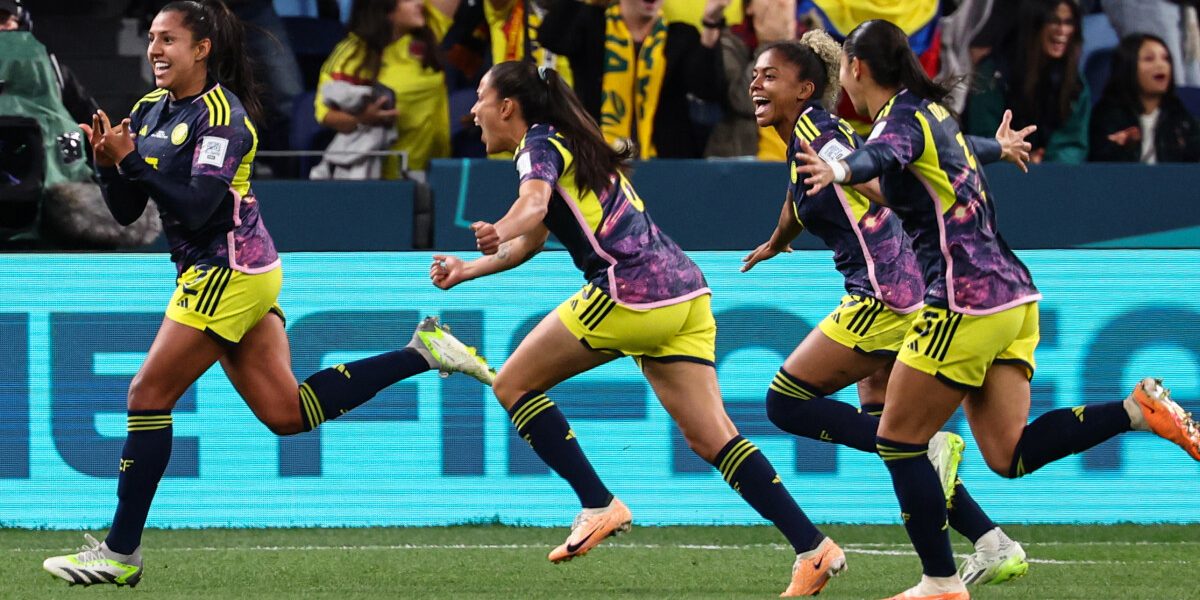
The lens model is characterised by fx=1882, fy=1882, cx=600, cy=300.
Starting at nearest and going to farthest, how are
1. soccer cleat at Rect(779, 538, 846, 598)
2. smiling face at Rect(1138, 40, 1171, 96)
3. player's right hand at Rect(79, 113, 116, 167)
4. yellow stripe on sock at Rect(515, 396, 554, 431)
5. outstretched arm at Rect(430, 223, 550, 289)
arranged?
player's right hand at Rect(79, 113, 116, 167), soccer cleat at Rect(779, 538, 846, 598), outstretched arm at Rect(430, 223, 550, 289), yellow stripe on sock at Rect(515, 396, 554, 431), smiling face at Rect(1138, 40, 1171, 96)

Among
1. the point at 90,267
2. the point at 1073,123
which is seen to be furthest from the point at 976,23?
the point at 90,267

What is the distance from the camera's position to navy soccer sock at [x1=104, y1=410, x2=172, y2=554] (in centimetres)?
593

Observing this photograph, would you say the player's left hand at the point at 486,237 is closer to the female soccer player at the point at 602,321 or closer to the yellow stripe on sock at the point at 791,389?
the female soccer player at the point at 602,321

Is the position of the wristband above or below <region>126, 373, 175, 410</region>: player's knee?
above

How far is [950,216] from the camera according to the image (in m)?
5.30

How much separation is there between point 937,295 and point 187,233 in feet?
7.71

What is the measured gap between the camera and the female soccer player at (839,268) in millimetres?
6250

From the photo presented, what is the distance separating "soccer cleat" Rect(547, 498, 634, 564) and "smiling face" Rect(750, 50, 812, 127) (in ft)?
4.52

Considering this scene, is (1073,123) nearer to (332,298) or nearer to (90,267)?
(332,298)

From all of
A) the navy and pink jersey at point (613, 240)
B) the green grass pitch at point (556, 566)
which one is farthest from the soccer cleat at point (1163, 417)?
the navy and pink jersey at point (613, 240)

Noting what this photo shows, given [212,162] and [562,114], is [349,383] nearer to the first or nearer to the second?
[212,162]

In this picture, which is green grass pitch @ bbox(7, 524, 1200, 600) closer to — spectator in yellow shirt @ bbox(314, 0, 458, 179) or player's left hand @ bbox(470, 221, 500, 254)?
player's left hand @ bbox(470, 221, 500, 254)

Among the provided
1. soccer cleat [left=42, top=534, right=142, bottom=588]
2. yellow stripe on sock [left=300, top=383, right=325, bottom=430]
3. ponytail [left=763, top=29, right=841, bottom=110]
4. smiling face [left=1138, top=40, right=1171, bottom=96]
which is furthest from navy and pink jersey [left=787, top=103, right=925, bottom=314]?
smiling face [left=1138, top=40, right=1171, bottom=96]

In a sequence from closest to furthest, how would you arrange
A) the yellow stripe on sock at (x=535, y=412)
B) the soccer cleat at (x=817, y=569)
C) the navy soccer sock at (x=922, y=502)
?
1. the navy soccer sock at (x=922, y=502)
2. the soccer cleat at (x=817, y=569)
3. the yellow stripe on sock at (x=535, y=412)
